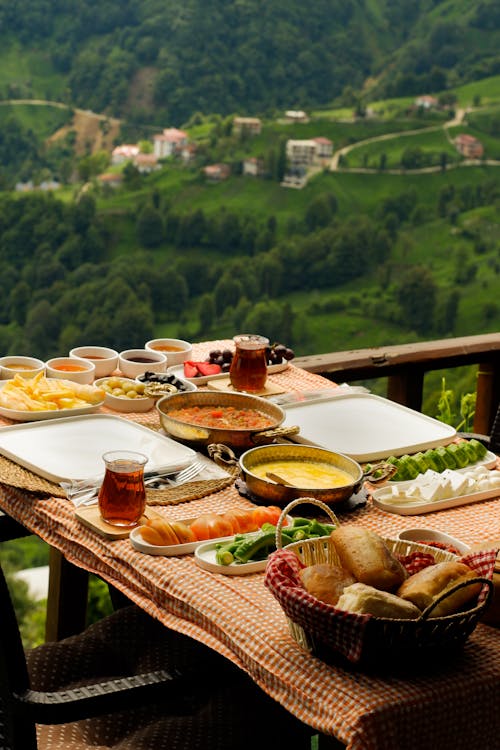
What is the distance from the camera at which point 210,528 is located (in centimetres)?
162

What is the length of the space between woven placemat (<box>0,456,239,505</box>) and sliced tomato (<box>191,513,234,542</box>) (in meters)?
0.18

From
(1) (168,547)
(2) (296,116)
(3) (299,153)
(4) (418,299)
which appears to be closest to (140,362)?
(1) (168,547)

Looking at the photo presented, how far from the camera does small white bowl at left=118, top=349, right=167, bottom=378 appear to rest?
2.52 metres

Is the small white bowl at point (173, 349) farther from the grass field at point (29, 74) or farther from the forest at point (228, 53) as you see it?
the grass field at point (29, 74)

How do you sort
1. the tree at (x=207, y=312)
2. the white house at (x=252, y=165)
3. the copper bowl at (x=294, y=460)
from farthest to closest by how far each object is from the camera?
the white house at (x=252, y=165) < the tree at (x=207, y=312) < the copper bowl at (x=294, y=460)

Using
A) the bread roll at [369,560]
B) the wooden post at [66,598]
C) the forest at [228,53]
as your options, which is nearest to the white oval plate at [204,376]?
the wooden post at [66,598]

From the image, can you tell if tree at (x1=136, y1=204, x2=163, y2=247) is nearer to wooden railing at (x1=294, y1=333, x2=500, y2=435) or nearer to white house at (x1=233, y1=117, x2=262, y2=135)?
white house at (x1=233, y1=117, x2=262, y2=135)

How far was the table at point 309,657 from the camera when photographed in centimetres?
117

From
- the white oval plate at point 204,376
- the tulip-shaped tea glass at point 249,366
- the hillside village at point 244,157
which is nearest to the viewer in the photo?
the tulip-shaped tea glass at point 249,366

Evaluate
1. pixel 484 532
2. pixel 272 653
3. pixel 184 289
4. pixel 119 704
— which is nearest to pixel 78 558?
pixel 119 704

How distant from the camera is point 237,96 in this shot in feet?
77.0

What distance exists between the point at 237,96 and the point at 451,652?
23.2 meters

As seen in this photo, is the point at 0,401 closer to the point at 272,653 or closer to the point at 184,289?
the point at 272,653

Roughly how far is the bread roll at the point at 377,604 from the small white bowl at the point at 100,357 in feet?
4.62
